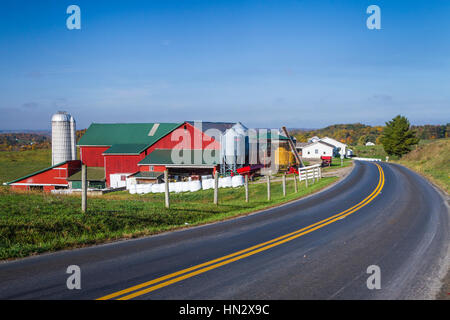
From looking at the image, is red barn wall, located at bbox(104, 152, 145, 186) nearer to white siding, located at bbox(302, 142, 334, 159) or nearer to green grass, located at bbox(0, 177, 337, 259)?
green grass, located at bbox(0, 177, 337, 259)

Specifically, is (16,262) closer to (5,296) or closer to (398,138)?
(5,296)

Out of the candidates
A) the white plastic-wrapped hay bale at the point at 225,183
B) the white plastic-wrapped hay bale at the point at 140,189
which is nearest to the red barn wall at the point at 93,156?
the white plastic-wrapped hay bale at the point at 140,189

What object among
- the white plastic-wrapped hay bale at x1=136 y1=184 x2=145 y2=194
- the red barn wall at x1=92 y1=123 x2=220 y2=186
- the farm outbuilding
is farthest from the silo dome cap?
the white plastic-wrapped hay bale at x1=136 y1=184 x2=145 y2=194

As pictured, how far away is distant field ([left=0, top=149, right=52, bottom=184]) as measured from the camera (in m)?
75.1

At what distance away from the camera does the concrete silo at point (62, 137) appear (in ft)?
190

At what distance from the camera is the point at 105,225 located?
12172mm

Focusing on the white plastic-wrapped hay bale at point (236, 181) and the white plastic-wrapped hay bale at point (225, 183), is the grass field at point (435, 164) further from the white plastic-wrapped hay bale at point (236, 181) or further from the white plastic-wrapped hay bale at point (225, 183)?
the white plastic-wrapped hay bale at point (225, 183)

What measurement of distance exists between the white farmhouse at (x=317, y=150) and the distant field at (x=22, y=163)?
2323 inches

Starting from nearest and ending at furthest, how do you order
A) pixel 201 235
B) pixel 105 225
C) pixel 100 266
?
pixel 100 266 → pixel 201 235 → pixel 105 225

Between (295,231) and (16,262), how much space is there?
759cm

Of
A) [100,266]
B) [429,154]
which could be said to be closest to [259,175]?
[429,154]

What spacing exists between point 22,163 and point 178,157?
65364 mm

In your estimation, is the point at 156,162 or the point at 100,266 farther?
the point at 156,162

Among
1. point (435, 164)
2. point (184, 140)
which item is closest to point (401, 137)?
point (435, 164)
